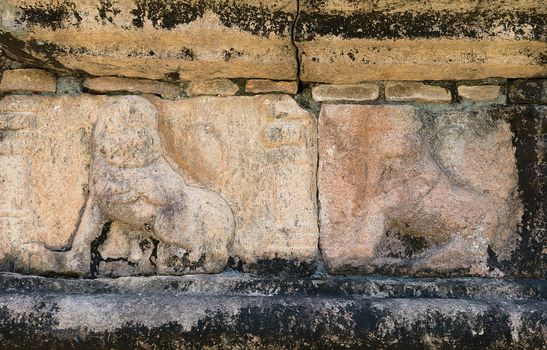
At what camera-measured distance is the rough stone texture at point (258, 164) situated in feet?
10.1

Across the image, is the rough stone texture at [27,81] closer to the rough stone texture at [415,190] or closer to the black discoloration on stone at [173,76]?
the black discoloration on stone at [173,76]

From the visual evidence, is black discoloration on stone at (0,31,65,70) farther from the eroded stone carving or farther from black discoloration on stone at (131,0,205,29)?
black discoloration on stone at (131,0,205,29)

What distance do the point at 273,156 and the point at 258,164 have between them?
0.07 m

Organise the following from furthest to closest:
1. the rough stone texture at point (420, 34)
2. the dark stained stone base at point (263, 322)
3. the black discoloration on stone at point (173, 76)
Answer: the black discoloration on stone at point (173, 76) < the rough stone texture at point (420, 34) < the dark stained stone base at point (263, 322)

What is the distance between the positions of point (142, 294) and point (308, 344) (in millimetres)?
662

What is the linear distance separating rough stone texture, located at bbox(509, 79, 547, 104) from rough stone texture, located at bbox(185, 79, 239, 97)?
1163 millimetres

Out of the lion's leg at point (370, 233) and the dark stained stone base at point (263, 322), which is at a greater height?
the lion's leg at point (370, 233)

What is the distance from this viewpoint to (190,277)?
Answer: 3010 mm

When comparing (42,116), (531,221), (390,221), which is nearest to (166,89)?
(42,116)

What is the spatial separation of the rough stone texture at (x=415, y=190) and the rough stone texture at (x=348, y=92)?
48 mm

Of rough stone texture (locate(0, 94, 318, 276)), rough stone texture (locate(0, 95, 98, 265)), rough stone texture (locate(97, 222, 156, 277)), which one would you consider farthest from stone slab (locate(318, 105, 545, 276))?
rough stone texture (locate(0, 95, 98, 265))

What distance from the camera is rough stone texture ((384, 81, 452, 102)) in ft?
10.4

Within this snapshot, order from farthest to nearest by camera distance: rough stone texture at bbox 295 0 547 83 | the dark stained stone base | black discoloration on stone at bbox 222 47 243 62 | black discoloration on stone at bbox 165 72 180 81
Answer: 1. black discoloration on stone at bbox 165 72 180 81
2. black discoloration on stone at bbox 222 47 243 62
3. rough stone texture at bbox 295 0 547 83
4. the dark stained stone base

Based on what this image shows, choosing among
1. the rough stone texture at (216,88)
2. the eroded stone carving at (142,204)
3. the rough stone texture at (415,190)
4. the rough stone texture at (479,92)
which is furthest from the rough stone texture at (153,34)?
the rough stone texture at (479,92)
